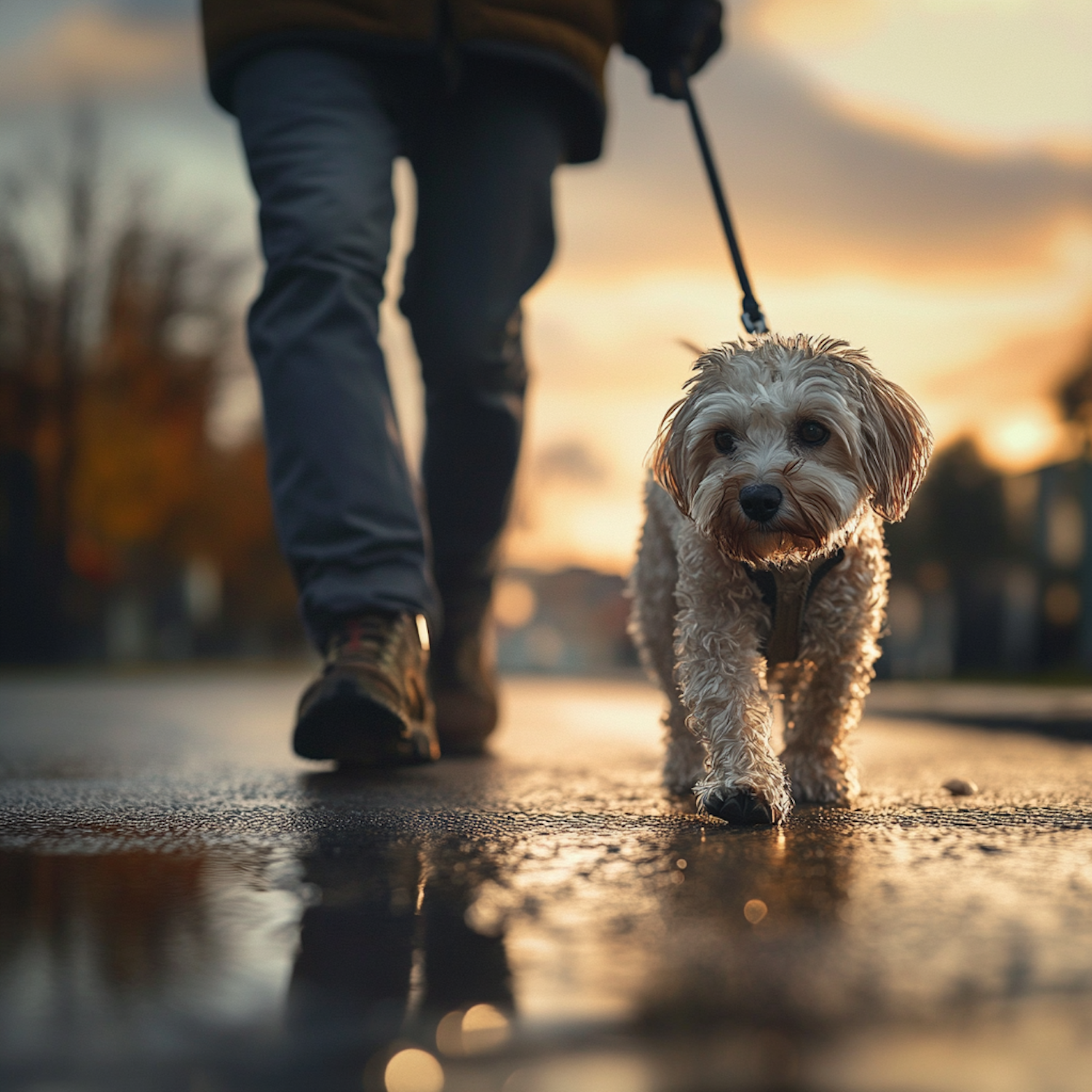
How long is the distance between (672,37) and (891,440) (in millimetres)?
1874

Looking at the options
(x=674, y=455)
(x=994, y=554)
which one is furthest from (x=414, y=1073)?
(x=994, y=554)

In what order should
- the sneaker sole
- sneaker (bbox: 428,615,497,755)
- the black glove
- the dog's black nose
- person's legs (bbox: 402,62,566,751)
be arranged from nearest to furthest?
the dog's black nose, the sneaker sole, person's legs (bbox: 402,62,566,751), the black glove, sneaker (bbox: 428,615,497,755)

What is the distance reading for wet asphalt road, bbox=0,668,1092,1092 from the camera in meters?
1.02

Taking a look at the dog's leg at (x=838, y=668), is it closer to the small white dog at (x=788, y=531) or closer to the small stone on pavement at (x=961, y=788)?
the small white dog at (x=788, y=531)

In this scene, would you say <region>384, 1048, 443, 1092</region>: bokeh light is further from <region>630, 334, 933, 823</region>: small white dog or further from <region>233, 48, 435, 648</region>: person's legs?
<region>233, 48, 435, 648</region>: person's legs

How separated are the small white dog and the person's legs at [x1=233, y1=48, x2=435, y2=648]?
0.79m

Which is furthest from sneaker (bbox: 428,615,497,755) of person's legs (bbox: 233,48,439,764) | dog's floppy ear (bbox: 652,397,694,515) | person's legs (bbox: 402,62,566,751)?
dog's floppy ear (bbox: 652,397,694,515)

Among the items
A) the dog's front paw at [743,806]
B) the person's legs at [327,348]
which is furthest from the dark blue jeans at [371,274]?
the dog's front paw at [743,806]

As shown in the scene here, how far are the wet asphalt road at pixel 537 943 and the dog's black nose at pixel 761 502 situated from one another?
622mm

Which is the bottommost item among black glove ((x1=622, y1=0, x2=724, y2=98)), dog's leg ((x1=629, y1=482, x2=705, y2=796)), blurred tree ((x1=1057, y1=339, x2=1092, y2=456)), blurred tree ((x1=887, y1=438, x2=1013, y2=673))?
dog's leg ((x1=629, y1=482, x2=705, y2=796))

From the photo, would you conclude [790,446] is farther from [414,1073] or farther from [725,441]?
[414,1073]

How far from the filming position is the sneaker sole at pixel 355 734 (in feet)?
9.55

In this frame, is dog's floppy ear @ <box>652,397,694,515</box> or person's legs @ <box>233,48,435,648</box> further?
person's legs @ <box>233,48,435,648</box>

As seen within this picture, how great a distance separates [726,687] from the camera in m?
2.66
